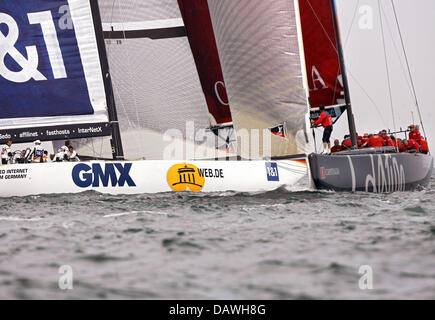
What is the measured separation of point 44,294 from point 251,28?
368 inches

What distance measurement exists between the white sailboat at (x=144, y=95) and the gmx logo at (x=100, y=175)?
0.02 m

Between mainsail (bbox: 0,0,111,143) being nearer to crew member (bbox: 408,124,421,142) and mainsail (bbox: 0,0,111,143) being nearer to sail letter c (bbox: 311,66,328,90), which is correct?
sail letter c (bbox: 311,66,328,90)

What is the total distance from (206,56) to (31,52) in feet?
16.9

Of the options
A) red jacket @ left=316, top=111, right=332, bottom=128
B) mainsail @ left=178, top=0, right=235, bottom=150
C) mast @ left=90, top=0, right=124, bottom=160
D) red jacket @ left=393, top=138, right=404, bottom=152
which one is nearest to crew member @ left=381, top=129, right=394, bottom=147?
red jacket @ left=393, top=138, right=404, bottom=152

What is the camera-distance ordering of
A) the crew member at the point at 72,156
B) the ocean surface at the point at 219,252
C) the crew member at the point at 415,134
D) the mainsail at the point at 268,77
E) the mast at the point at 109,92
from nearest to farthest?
the ocean surface at the point at 219,252 → the mainsail at the point at 268,77 → the crew member at the point at 72,156 → the mast at the point at 109,92 → the crew member at the point at 415,134

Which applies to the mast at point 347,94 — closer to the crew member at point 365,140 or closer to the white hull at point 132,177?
the crew member at point 365,140

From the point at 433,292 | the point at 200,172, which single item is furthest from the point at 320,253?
the point at 200,172

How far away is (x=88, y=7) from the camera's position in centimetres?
1293

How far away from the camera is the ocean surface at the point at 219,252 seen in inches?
135

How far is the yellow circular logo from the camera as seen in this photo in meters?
11.0

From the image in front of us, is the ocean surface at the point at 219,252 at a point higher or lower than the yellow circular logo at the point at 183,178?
lower

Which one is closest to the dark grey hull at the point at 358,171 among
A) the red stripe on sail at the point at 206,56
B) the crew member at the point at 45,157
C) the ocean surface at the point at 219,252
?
the ocean surface at the point at 219,252

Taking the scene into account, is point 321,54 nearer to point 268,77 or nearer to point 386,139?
point 386,139

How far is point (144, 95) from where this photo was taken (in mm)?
14352
